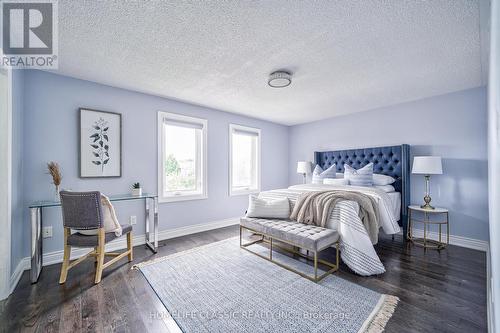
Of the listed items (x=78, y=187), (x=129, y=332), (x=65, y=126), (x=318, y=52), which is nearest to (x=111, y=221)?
(x=78, y=187)

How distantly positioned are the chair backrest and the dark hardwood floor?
0.60 m

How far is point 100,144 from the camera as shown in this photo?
2912 mm

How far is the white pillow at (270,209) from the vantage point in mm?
2926

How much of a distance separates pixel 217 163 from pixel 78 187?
7.12 feet

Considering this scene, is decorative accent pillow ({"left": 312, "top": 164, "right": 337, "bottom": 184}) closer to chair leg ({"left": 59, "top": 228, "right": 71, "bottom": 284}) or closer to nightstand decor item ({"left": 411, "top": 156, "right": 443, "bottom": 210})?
nightstand decor item ({"left": 411, "top": 156, "right": 443, "bottom": 210})

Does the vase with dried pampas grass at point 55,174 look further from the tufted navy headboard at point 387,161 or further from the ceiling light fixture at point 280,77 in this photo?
the tufted navy headboard at point 387,161

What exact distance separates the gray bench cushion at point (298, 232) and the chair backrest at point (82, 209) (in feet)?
5.68

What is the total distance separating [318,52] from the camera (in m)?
2.15

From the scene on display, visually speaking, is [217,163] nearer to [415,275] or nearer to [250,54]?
[250,54]

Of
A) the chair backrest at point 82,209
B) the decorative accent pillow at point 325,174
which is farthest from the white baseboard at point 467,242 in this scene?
the chair backrest at point 82,209

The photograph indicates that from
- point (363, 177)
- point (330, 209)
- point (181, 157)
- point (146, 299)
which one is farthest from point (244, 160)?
point (146, 299)

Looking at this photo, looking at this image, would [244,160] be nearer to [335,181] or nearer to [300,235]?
[335,181]

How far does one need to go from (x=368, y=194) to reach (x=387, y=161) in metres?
1.29

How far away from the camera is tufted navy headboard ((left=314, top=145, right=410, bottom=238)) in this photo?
354 cm
